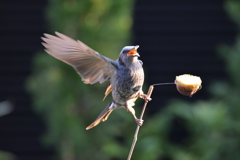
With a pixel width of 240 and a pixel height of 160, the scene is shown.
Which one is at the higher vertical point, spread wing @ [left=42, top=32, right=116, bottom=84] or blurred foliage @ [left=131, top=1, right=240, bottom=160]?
spread wing @ [left=42, top=32, right=116, bottom=84]

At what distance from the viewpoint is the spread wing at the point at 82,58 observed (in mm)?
1986

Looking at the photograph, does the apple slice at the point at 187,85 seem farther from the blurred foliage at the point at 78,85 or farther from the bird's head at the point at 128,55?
the blurred foliage at the point at 78,85

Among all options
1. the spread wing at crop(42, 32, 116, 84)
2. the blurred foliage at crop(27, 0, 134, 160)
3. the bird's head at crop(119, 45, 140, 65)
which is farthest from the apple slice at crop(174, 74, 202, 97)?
the blurred foliage at crop(27, 0, 134, 160)

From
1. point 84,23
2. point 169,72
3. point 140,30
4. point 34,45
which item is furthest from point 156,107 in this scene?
point 84,23

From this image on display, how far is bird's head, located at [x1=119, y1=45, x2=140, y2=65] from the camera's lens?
190 centimetres

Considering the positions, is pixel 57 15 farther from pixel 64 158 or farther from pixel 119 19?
pixel 64 158

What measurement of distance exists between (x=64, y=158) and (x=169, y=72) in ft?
6.16

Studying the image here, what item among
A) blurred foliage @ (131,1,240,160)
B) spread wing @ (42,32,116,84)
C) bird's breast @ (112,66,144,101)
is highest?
spread wing @ (42,32,116,84)

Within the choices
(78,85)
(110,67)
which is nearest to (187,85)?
(110,67)

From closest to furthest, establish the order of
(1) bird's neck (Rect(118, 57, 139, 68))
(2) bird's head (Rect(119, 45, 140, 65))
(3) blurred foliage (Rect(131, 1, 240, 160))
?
1. (2) bird's head (Rect(119, 45, 140, 65))
2. (1) bird's neck (Rect(118, 57, 139, 68))
3. (3) blurred foliage (Rect(131, 1, 240, 160))

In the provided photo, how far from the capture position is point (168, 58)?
5348 mm

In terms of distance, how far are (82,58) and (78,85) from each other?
1.63m

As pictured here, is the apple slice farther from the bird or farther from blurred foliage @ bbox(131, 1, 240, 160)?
blurred foliage @ bbox(131, 1, 240, 160)

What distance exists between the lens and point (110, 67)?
2158mm
